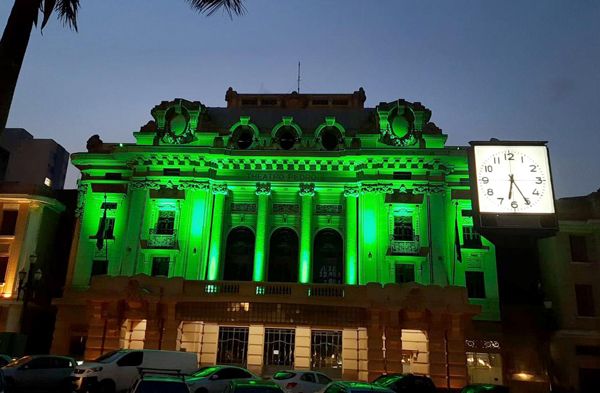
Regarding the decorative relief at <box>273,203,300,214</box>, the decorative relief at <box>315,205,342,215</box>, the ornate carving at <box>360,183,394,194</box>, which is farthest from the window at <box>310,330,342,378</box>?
the ornate carving at <box>360,183,394,194</box>

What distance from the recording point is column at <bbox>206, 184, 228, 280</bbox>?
126 feet

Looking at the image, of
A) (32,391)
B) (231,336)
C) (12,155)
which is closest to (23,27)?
(32,391)

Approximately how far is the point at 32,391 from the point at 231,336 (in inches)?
498

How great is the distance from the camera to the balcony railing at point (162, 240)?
126 feet

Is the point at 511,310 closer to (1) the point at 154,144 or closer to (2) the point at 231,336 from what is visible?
(2) the point at 231,336

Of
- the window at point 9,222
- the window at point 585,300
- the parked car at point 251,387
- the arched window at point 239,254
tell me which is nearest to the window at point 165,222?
the arched window at point 239,254

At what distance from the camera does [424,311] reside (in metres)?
30.4

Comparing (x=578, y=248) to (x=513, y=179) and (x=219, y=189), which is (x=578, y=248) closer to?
(x=513, y=179)

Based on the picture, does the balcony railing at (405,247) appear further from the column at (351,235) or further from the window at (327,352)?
the window at (327,352)

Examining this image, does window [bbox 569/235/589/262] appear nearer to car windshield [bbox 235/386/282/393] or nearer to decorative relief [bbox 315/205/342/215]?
decorative relief [bbox 315/205/342/215]

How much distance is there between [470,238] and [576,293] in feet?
24.3

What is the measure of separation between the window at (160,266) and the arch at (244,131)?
988 centimetres

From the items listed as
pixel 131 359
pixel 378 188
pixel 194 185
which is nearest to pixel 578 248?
pixel 378 188

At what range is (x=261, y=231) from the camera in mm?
39125
